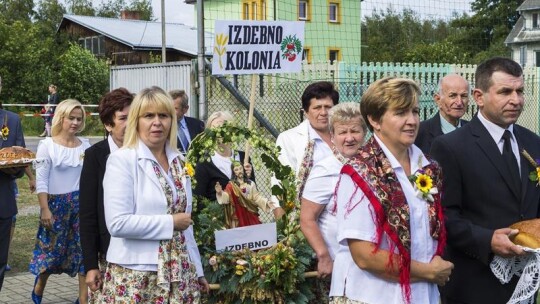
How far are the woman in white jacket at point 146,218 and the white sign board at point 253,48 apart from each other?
2976mm

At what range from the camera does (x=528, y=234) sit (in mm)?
3562

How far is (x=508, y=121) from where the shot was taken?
12.9 ft

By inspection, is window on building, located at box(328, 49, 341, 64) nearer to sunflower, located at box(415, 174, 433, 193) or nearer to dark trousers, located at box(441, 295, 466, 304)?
dark trousers, located at box(441, 295, 466, 304)

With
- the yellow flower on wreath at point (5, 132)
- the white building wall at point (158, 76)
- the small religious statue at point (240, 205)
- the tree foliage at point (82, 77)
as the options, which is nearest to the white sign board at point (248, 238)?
the small religious statue at point (240, 205)

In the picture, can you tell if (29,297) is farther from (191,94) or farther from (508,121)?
(508,121)

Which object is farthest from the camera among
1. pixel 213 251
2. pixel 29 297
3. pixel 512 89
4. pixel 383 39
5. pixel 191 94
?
pixel 383 39

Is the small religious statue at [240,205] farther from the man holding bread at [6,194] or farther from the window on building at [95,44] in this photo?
the window on building at [95,44]

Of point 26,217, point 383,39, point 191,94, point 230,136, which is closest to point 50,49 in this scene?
point 383,39

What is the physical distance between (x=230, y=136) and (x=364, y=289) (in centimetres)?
236

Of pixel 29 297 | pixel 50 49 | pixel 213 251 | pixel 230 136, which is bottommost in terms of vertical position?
→ pixel 29 297

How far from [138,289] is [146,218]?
1.23 feet

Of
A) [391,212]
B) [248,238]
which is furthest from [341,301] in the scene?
[248,238]

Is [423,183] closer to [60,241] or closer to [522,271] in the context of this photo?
[522,271]

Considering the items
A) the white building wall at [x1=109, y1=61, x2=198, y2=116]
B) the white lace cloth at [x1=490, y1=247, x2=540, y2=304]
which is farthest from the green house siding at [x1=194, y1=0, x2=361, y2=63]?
the white lace cloth at [x1=490, y1=247, x2=540, y2=304]
